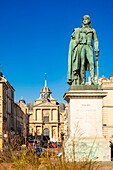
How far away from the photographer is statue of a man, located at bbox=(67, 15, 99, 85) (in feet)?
52.2

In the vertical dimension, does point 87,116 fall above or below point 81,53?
below

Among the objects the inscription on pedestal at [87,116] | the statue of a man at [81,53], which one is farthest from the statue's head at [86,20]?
the inscription on pedestal at [87,116]

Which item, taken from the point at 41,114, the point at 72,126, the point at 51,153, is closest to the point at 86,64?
the point at 72,126

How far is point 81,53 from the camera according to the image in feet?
52.5

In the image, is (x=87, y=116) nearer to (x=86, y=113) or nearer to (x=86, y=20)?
(x=86, y=113)

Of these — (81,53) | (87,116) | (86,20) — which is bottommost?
(87,116)

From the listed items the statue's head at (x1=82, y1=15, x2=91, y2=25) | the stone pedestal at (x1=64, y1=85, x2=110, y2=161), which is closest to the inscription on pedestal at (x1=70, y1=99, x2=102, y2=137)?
the stone pedestal at (x1=64, y1=85, x2=110, y2=161)

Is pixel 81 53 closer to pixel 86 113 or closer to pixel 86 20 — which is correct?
pixel 86 20

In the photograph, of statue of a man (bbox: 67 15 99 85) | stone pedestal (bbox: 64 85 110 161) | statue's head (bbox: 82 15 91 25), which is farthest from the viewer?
statue's head (bbox: 82 15 91 25)

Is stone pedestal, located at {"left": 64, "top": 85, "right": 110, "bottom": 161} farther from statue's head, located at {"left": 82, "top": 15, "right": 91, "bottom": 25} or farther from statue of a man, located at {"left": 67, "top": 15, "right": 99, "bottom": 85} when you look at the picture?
statue's head, located at {"left": 82, "top": 15, "right": 91, "bottom": 25}

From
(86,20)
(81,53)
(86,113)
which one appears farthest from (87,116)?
(86,20)

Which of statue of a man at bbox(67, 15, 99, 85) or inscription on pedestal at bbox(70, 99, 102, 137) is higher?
statue of a man at bbox(67, 15, 99, 85)

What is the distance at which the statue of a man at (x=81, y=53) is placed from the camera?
1591 cm

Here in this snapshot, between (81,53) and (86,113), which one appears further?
(81,53)
